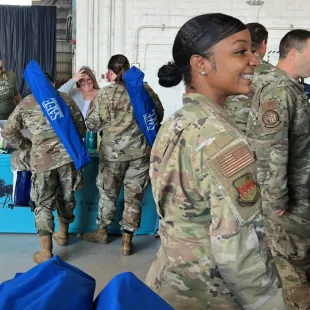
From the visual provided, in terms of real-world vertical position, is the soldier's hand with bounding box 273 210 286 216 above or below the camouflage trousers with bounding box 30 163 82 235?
above

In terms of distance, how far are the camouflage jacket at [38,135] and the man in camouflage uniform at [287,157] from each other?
1.51 metres

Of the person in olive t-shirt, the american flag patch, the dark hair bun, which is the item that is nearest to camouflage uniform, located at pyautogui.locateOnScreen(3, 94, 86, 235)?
the person in olive t-shirt

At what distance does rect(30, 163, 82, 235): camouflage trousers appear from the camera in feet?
10.5

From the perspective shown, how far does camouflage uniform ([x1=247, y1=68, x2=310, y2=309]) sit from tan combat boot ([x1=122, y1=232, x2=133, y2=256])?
4.54ft

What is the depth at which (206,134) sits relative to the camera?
1.03m

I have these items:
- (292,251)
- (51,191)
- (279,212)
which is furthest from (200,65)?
(51,191)

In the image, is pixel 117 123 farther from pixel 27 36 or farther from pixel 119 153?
pixel 27 36

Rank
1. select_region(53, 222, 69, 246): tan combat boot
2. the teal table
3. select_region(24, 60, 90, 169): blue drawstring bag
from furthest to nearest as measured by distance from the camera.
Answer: the teal table
select_region(53, 222, 69, 246): tan combat boot
select_region(24, 60, 90, 169): blue drawstring bag

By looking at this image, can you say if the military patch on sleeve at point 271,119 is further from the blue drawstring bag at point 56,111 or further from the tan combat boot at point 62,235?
the tan combat boot at point 62,235

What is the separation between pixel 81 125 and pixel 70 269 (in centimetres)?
254

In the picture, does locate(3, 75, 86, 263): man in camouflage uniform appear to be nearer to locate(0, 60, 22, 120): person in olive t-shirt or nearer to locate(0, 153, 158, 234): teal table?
locate(0, 153, 158, 234): teal table

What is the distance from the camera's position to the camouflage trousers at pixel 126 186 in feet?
11.4

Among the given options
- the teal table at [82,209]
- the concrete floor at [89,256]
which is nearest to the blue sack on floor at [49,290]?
the concrete floor at [89,256]

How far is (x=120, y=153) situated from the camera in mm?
3408
